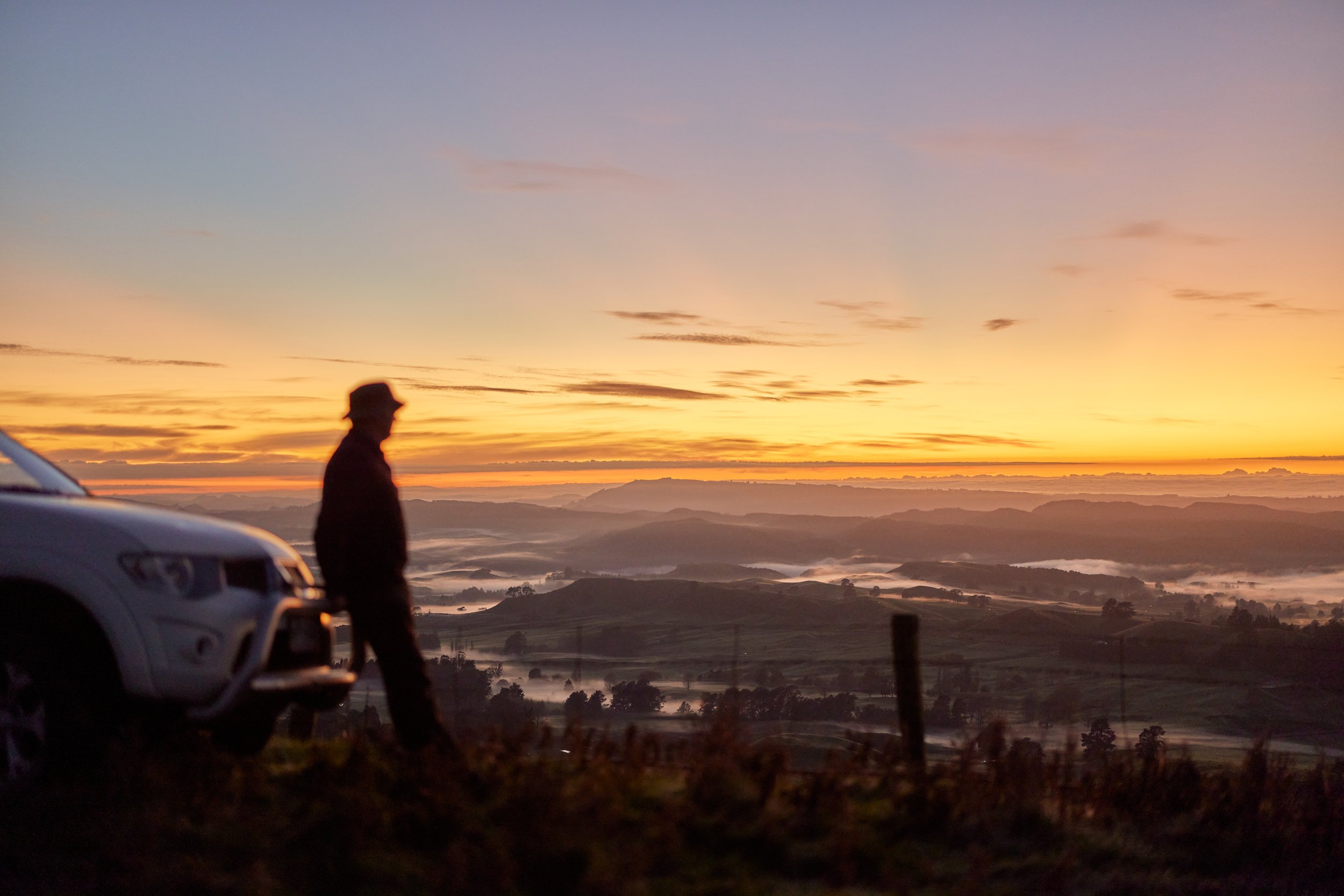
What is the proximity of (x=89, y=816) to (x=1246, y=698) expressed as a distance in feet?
412

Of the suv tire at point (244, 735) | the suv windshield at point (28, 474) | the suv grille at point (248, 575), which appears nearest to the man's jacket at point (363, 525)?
the suv grille at point (248, 575)

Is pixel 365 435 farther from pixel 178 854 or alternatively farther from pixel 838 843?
pixel 838 843

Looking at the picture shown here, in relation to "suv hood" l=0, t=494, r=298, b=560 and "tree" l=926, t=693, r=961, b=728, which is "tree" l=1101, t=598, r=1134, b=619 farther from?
"suv hood" l=0, t=494, r=298, b=560

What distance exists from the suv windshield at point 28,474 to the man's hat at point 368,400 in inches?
64.2

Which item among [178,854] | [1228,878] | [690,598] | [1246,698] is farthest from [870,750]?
[690,598]

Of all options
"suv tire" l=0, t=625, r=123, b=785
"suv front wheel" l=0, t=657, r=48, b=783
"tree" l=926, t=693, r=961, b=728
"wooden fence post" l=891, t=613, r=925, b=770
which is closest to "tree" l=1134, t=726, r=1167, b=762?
"wooden fence post" l=891, t=613, r=925, b=770

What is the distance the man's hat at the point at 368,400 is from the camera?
6.70 metres

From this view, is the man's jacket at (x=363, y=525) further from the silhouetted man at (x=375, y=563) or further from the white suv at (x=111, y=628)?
the white suv at (x=111, y=628)

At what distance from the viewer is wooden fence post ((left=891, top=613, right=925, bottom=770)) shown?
7961 mm

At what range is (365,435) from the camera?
6688mm

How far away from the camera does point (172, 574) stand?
18.4ft

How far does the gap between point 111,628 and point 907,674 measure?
513cm

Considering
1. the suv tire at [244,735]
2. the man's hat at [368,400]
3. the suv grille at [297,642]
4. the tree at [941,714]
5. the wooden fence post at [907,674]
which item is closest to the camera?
the suv grille at [297,642]

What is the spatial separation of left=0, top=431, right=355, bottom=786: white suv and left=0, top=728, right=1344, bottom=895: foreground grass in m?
0.30
